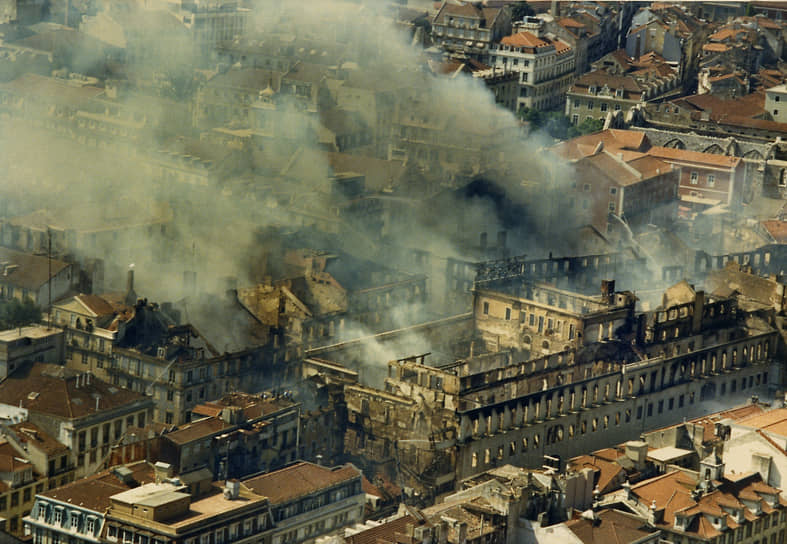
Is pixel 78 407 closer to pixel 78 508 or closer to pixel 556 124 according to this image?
pixel 78 508

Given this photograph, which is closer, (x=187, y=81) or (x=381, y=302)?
(x=381, y=302)

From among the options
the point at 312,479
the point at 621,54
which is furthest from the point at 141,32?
the point at 312,479

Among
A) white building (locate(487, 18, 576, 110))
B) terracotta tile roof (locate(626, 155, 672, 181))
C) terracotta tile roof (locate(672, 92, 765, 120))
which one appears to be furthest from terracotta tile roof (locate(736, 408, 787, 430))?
white building (locate(487, 18, 576, 110))

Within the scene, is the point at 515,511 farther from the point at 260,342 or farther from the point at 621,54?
the point at 621,54

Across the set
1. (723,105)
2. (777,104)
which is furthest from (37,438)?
(777,104)

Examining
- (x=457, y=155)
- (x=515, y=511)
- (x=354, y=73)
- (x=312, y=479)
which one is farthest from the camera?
(x=354, y=73)

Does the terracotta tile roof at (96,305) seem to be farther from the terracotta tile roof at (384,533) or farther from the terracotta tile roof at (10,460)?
the terracotta tile roof at (384,533)

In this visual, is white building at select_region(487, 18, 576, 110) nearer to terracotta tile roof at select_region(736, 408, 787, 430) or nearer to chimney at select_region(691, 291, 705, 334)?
chimney at select_region(691, 291, 705, 334)
